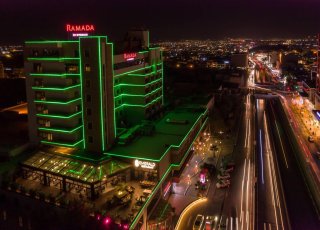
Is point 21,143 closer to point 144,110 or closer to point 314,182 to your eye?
point 144,110

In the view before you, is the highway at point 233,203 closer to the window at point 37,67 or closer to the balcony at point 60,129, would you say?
the balcony at point 60,129

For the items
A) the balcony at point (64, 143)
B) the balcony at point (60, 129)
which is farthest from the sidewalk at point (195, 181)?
the balcony at point (60, 129)

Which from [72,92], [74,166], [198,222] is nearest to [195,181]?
[198,222]

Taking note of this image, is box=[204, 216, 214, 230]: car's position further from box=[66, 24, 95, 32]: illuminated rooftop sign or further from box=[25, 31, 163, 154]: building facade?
box=[66, 24, 95, 32]: illuminated rooftop sign

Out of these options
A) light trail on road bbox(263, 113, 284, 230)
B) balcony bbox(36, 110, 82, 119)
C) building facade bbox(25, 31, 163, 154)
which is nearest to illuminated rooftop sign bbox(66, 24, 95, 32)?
building facade bbox(25, 31, 163, 154)

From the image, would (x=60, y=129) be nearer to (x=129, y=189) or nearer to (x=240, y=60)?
(x=129, y=189)
